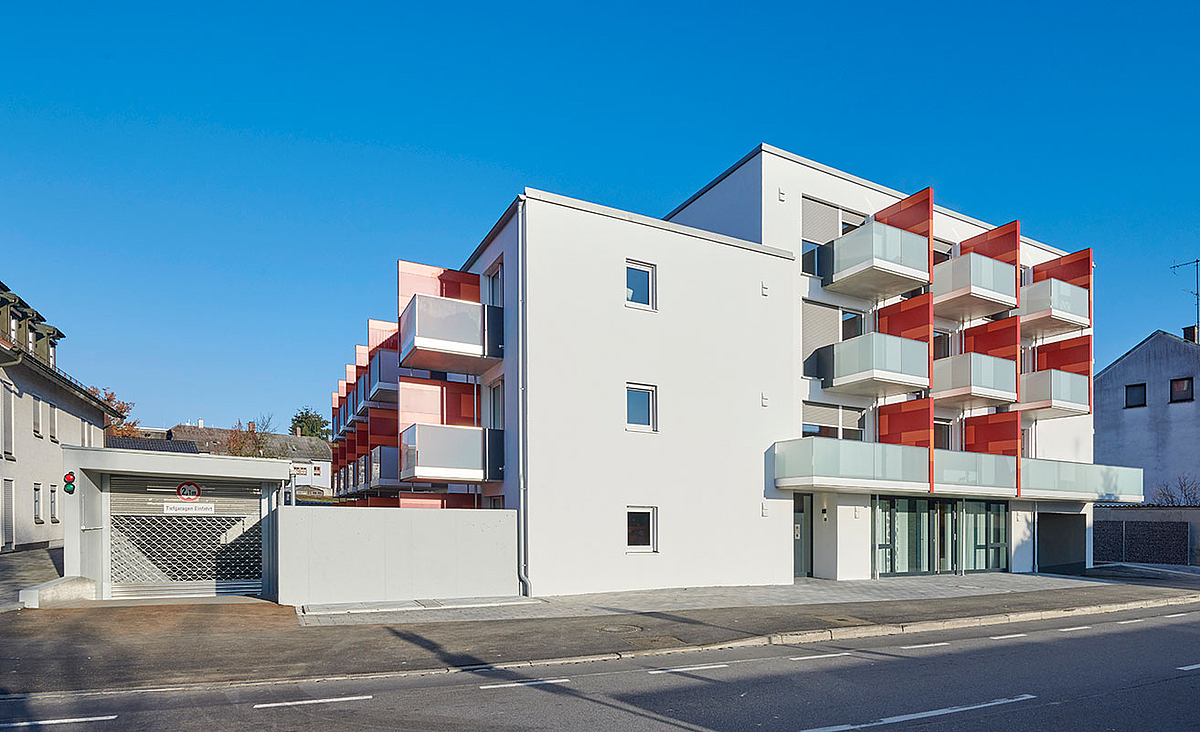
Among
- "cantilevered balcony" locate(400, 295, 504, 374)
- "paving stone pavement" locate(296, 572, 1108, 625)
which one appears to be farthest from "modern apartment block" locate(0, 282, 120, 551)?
"paving stone pavement" locate(296, 572, 1108, 625)

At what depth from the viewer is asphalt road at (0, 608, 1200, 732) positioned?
7242 millimetres

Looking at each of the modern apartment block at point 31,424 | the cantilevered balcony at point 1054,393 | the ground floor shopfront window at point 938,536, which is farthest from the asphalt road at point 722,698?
the modern apartment block at point 31,424

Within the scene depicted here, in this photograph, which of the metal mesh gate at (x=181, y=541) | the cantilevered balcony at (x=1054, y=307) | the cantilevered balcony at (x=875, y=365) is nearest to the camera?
the metal mesh gate at (x=181, y=541)

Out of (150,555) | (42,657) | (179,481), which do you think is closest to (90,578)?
(150,555)

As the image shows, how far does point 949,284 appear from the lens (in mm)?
23438

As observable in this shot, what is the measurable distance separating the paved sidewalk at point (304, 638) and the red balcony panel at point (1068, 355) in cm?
1332

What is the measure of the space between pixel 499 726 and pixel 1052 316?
23814mm

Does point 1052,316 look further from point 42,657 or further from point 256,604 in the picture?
point 42,657

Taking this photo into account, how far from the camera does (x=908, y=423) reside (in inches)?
868

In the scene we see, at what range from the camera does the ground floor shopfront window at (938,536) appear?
72.7 ft

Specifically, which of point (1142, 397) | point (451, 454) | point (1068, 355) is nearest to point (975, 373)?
point (1068, 355)

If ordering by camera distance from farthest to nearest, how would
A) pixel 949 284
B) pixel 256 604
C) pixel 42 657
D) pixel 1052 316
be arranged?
pixel 1052 316
pixel 949 284
pixel 256 604
pixel 42 657

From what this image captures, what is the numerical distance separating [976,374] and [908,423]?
2.57 m

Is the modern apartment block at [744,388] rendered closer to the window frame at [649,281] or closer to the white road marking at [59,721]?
Result: the window frame at [649,281]
